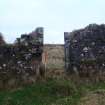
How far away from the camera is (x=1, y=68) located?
1160cm

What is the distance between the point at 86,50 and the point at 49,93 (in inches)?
112

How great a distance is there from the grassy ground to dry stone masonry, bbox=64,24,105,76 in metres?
1.29

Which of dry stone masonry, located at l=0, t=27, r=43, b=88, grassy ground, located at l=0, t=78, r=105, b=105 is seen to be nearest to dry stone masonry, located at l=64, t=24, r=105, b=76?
dry stone masonry, located at l=0, t=27, r=43, b=88

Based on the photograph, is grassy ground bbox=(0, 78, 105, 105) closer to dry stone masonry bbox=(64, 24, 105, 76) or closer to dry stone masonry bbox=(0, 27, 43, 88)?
dry stone masonry bbox=(0, 27, 43, 88)

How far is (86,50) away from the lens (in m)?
12.2

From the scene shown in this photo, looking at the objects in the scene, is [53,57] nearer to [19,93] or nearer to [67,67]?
[67,67]

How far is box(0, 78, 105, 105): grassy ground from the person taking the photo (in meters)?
9.29

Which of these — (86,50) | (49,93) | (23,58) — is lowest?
(49,93)

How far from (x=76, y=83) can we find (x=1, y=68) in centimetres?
249

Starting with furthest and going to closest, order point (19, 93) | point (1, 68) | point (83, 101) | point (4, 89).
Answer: point (1, 68) → point (4, 89) → point (19, 93) → point (83, 101)

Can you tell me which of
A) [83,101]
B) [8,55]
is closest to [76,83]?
[83,101]

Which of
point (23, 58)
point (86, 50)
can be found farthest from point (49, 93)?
point (86, 50)

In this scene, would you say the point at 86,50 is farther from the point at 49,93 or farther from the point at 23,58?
the point at 49,93

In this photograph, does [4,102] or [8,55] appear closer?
[4,102]
